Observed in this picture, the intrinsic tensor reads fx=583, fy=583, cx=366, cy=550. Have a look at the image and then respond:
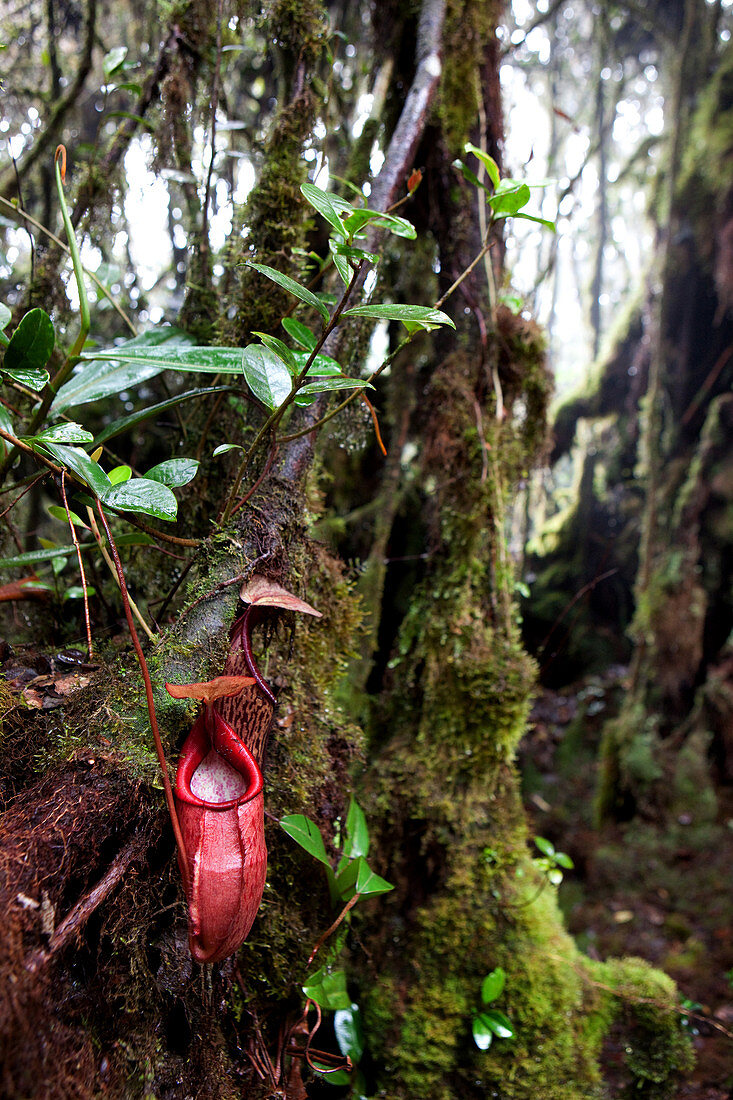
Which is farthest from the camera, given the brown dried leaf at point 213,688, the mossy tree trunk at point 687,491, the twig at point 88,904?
the mossy tree trunk at point 687,491

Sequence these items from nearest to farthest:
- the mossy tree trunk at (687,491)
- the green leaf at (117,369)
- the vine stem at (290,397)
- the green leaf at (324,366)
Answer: the vine stem at (290,397) < the green leaf at (324,366) < the green leaf at (117,369) < the mossy tree trunk at (687,491)

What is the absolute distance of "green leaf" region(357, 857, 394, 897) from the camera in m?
1.23

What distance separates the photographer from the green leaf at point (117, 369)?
1254 mm

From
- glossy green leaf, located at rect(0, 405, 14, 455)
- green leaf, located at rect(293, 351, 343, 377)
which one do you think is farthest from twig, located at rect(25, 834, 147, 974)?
green leaf, located at rect(293, 351, 343, 377)

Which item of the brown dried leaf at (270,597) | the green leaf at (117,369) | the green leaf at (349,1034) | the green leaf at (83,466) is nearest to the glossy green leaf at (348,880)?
the green leaf at (349,1034)

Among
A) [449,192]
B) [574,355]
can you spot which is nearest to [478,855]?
[449,192]

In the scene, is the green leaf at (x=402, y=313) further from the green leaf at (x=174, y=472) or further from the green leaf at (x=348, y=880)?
the green leaf at (x=348, y=880)

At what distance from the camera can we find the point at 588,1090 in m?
1.57

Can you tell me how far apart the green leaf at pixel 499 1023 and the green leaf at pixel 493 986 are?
1.2 inches

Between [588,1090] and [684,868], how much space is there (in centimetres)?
284

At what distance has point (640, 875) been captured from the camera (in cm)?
388

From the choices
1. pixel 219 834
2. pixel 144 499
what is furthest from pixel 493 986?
pixel 144 499

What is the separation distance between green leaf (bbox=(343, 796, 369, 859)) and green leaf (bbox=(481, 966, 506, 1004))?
0.58 m

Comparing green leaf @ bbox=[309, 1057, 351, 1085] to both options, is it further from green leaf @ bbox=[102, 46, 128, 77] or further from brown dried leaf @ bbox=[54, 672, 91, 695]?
green leaf @ bbox=[102, 46, 128, 77]
